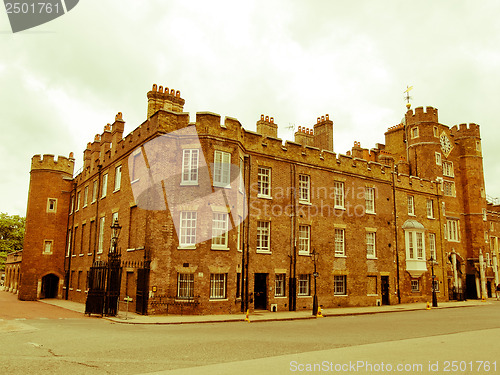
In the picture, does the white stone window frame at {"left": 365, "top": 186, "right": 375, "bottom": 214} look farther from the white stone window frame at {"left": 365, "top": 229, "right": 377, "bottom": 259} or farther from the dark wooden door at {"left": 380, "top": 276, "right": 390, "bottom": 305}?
the dark wooden door at {"left": 380, "top": 276, "right": 390, "bottom": 305}

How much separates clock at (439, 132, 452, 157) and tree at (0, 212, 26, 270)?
201 feet

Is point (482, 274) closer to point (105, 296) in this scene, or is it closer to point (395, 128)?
point (395, 128)

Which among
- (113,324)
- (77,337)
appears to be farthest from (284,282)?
(77,337)

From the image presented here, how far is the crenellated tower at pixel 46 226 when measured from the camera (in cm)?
3519

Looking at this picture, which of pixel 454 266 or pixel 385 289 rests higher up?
pixel 454 266

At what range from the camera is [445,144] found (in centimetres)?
4050

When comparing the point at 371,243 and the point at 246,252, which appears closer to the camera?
the point at 246,252

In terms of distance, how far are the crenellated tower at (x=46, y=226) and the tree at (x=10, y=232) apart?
102 ft

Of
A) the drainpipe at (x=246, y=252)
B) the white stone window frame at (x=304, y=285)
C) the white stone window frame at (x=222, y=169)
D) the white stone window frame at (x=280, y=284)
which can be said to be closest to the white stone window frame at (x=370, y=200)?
the white stone window frame at (x=304, y=285)

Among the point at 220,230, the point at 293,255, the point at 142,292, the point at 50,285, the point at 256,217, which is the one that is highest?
the point at 256,217

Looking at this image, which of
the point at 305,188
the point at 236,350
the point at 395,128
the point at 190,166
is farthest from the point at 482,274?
the point at 236,350

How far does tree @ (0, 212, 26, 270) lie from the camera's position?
6212 centimetres

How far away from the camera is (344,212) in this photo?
29.1 m

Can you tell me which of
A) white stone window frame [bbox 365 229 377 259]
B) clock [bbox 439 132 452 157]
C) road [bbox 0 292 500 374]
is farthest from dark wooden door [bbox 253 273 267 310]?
clock [bbox 439 132 452 157]
